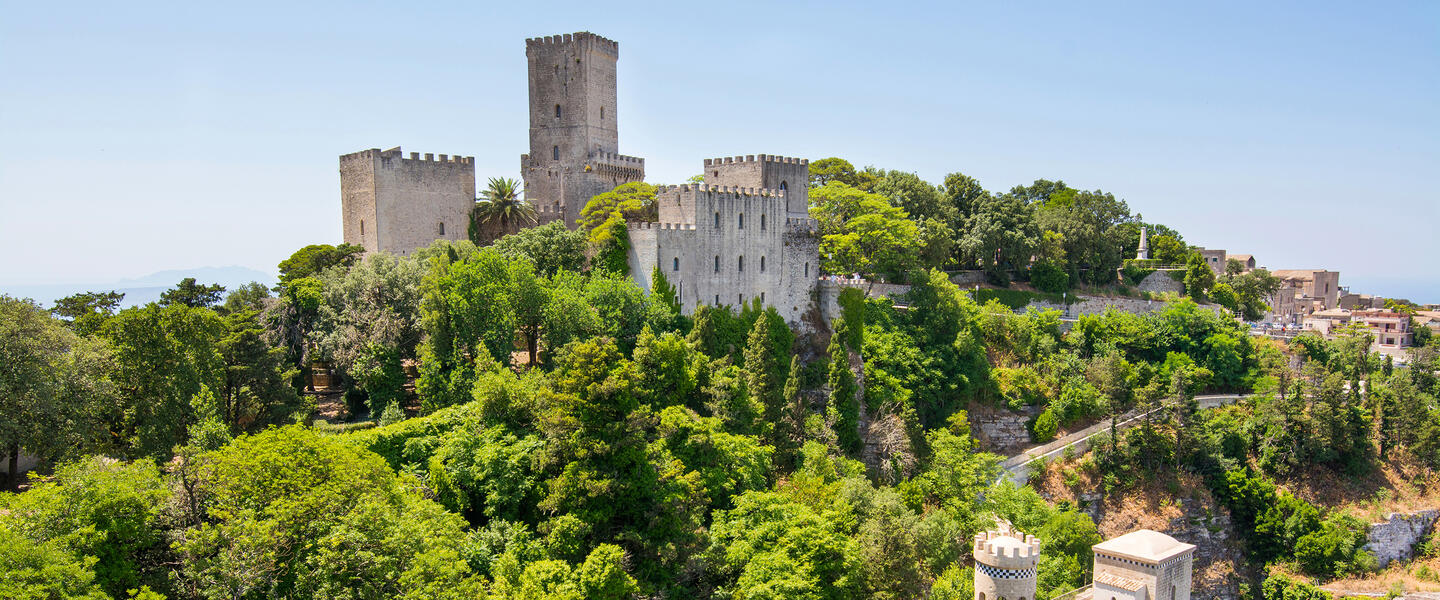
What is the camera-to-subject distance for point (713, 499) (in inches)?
1082

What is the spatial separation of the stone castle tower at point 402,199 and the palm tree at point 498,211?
0.50 meters

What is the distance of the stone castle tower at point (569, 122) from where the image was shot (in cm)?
4509

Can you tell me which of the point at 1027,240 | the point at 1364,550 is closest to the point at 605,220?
the point at 1027,240

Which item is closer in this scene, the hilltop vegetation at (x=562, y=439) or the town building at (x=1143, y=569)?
the hilltop vegetation at (x=562, y=439)

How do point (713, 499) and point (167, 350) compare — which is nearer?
point (167, 350)

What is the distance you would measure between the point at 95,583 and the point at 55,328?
32.6ft

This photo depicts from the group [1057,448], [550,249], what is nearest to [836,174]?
[1057,448]

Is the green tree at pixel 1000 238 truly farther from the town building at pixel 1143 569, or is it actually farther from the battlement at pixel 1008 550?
the battlement at pixel 1008 550

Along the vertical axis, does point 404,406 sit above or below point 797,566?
above

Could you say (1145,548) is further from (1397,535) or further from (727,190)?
(1397,535)

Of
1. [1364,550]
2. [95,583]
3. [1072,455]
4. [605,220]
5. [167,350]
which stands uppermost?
[605,220]

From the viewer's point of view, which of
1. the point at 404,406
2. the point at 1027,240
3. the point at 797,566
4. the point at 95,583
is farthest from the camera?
the point at 1027,240

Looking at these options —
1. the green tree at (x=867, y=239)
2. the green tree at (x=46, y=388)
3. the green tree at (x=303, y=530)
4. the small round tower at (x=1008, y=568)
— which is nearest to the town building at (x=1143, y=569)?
the small round tower at (x=1008, y=568)

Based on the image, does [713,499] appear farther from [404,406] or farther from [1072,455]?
[1072,455]
